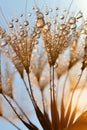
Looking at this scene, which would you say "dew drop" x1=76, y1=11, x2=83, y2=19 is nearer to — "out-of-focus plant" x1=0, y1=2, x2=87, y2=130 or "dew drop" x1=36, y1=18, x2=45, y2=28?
"out-of-focus plant" x1=0, y1=2, x2=87, y2=130

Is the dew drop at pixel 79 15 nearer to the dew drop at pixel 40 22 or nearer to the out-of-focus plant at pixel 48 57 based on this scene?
the out-of-focus plant at pixel 48 57

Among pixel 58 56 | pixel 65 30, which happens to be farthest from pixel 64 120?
pixel 65 30

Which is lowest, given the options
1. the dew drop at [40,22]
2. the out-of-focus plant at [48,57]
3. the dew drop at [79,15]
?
the out-of-focus plant at [48,57]

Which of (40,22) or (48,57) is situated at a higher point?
(40,22)

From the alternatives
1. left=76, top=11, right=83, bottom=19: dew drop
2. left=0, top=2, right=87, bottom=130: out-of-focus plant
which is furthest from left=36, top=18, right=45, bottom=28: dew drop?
left=76, top=11, right=83, bottom=19: dew drop

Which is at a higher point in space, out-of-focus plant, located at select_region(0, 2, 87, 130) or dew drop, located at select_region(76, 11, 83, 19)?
dew drop, located at select_region(76, 11, 83, 19)

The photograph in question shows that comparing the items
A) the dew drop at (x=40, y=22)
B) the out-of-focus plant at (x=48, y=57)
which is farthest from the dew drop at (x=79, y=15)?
the dew drop at (x=40, y=22)

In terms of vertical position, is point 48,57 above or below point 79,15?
below

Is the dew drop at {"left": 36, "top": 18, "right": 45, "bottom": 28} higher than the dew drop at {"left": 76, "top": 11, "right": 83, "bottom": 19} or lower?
higher

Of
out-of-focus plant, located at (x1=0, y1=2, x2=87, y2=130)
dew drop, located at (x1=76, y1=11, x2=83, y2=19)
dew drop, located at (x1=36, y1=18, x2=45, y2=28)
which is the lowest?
out-of-focus plant, located at (x1=0, y1=2, x2=87, y2=130)

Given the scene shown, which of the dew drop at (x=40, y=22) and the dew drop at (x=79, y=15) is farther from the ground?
the dew drop at (x=40, y=22)
